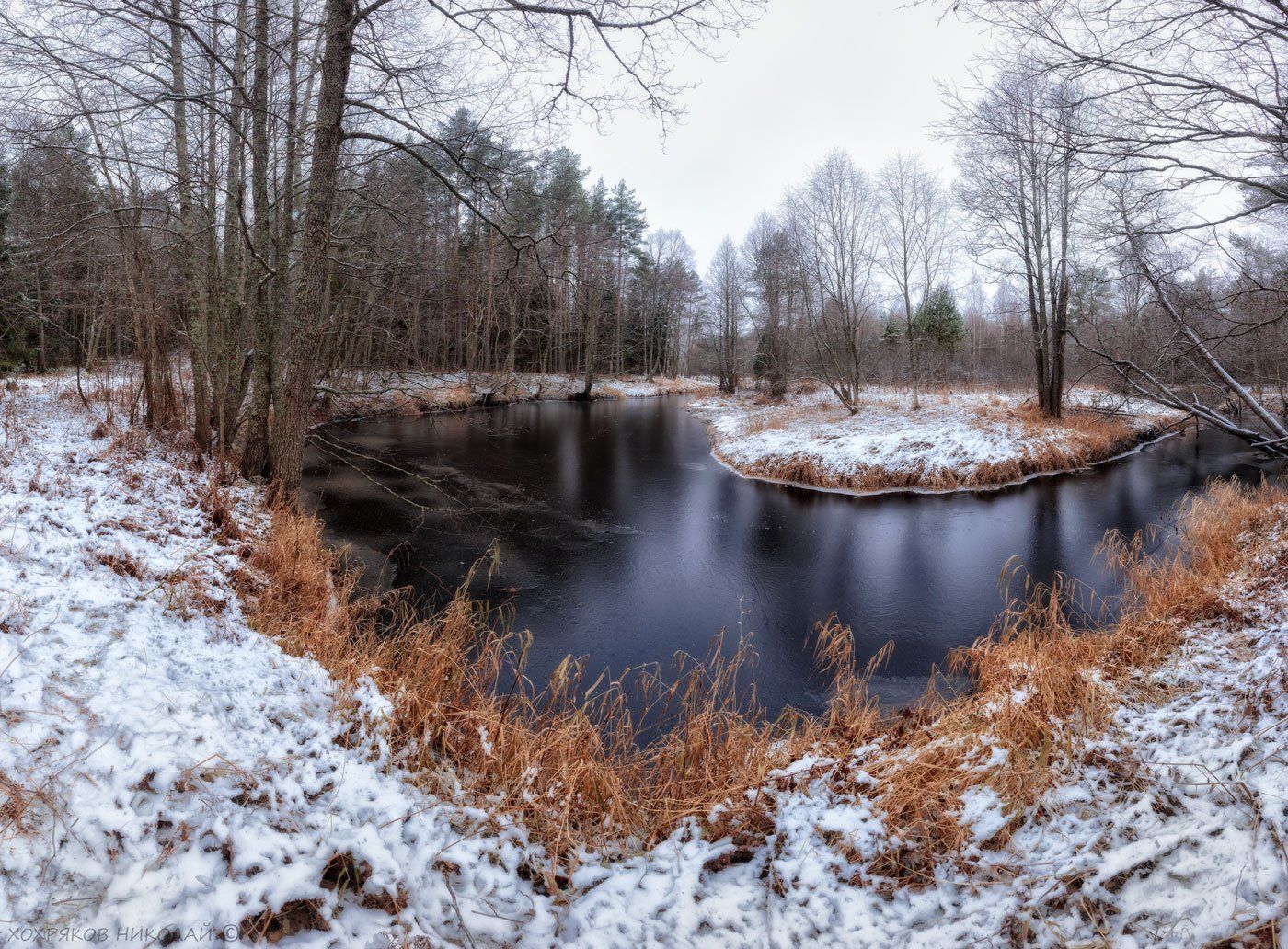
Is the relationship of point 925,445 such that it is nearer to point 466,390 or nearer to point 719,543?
point 719,543

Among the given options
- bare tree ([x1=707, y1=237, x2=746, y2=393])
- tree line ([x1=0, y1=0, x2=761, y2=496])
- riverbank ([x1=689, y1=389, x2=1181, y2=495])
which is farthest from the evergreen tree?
tree line ([x1=0, y1=0, x2=761, y2=496])

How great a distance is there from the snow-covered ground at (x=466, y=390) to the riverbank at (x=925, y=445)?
268 inches

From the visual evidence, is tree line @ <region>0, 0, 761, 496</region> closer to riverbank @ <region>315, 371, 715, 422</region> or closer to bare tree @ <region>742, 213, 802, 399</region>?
riverbank @ <region>315, 371, 715, 422</region>

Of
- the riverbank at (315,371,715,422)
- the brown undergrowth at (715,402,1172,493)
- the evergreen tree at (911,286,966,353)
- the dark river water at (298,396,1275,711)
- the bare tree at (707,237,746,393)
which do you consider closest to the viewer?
the dark river water at (298,396,1275,711)

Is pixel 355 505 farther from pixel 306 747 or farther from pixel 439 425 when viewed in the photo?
pixel 439 425

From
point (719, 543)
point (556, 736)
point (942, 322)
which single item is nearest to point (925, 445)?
point (719, 543)

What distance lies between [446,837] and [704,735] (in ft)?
5.79

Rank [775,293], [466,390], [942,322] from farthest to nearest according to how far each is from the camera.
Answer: [942,322], [775,293], [466,390]

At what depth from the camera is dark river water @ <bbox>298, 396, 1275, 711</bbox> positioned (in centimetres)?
612

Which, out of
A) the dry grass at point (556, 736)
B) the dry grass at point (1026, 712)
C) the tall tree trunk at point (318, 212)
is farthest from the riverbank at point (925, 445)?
the tall tree trunk at point (318, 212)

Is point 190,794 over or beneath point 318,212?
beneath

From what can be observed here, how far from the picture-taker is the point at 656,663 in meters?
5.35

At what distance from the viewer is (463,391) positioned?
23891 mm

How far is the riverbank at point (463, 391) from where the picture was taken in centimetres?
1827
